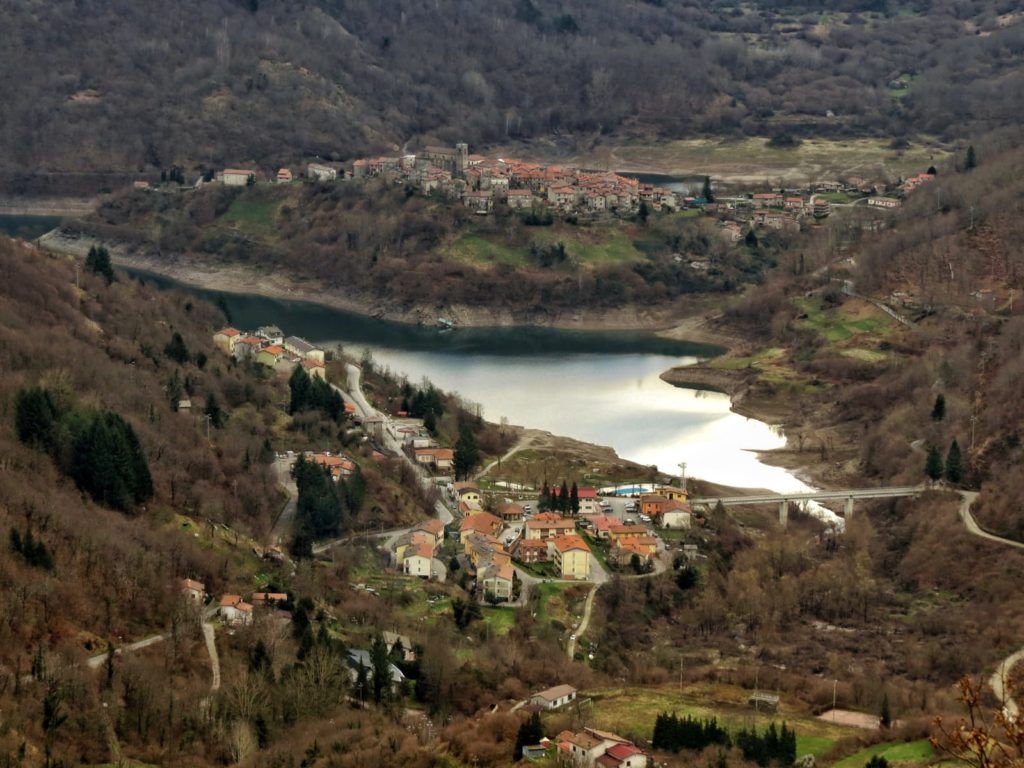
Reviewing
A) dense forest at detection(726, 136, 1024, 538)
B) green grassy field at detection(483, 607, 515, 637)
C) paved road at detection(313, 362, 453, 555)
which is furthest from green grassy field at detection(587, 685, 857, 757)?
dense forest at detection(726, 136, 1024, 538)

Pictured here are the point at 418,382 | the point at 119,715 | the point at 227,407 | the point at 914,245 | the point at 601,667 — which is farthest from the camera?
the point at 914,245

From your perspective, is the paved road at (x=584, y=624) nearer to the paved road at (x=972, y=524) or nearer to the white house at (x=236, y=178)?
the paved road at (x=972, y=524)

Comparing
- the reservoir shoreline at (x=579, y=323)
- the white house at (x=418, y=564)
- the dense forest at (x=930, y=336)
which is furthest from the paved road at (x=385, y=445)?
the dense forest at (x=930, y=336)

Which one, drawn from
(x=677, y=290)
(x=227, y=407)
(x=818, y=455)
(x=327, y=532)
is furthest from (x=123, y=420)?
(x=677, y=290)

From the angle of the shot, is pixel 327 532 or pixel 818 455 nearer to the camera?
pixel 327 532

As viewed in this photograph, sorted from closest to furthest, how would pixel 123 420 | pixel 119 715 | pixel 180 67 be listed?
pixel 119 715
pixel 123 420
pixel 180 67

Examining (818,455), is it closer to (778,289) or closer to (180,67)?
(778,289)

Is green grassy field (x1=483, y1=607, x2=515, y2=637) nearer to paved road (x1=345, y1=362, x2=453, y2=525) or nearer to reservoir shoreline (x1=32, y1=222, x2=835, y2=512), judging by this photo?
paved road (x1=345, y1=362, x2=453, y2=525)

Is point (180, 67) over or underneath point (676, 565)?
over
